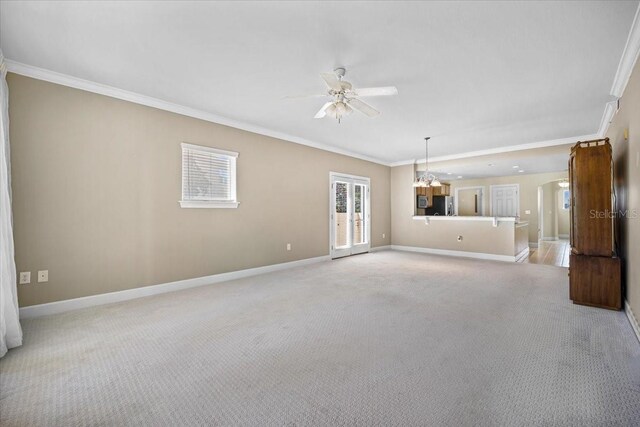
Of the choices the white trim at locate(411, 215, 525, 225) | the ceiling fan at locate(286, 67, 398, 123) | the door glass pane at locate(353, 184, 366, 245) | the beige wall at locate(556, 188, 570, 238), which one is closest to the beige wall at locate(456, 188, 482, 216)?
the white trim at locate(411, 215, 525, 225)

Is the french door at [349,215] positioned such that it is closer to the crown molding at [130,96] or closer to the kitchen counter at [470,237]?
the kitchen counter at [470,237]

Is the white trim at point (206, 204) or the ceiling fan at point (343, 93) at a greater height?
the ceiling fan at point (343, 93)

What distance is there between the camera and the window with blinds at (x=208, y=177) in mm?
4109

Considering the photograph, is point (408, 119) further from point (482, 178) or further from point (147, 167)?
point (482, 178)

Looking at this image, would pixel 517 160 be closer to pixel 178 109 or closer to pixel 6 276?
pixel 178 109

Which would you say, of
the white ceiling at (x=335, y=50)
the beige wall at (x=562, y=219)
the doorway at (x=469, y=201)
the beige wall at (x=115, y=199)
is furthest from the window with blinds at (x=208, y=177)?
the beige wall at (x=562, y=219)

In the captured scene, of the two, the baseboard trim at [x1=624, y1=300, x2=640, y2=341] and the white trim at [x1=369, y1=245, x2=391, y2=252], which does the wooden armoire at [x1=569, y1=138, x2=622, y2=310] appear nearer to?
the baseboard trim at [x1=624, y1=300, x2=640, y2=341]

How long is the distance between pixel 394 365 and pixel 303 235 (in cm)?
395

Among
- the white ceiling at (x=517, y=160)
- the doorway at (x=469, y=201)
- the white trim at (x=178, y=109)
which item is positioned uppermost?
the white trim at (x=178, y=109)

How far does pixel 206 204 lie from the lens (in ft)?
14.0

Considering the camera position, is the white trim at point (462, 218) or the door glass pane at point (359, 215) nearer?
the white trim at point (462, 218)

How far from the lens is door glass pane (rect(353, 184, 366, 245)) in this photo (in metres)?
7.23

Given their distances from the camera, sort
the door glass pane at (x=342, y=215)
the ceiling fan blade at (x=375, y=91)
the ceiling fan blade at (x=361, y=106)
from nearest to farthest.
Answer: the ceiling fan blade at (x=375, y=91)
the ceiling fan blade at (x=361, y=106)
the door glass pane at (x=342, y=215)

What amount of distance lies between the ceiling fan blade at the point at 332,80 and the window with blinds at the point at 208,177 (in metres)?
2.44
